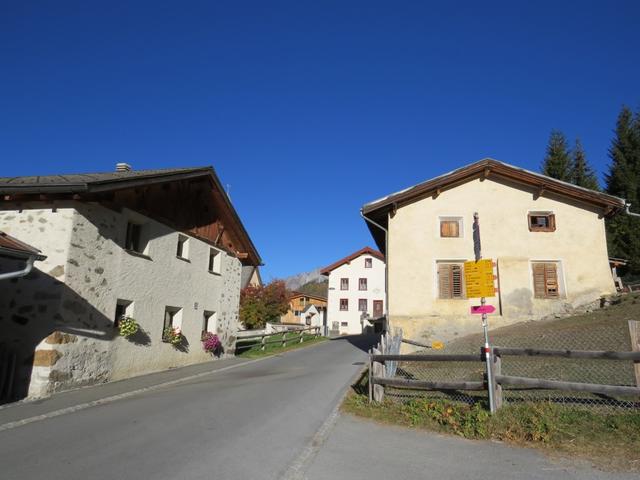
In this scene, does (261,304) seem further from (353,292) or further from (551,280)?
(551,280)

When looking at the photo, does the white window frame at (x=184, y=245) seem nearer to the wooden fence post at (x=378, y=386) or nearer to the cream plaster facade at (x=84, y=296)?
the cream plaster facade at (x=84, y=296)

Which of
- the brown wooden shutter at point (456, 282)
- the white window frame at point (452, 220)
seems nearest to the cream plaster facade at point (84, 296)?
the white window frame at point (452, 220)

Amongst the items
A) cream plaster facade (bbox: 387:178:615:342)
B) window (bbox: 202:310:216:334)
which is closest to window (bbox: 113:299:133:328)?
window (bbox: 202:310:216:334)

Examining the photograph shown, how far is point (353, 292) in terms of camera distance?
5194cm

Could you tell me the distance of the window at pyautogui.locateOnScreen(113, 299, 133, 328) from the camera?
12195mm

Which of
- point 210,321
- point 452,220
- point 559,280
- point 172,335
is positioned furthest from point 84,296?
point 559,280

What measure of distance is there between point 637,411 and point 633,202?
35.3 meters

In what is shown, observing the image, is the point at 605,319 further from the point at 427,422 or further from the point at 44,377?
the point at 44,377

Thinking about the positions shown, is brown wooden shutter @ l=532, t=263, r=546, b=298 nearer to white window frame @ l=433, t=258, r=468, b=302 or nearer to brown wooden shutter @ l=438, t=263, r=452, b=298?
white window frame @ l=433, t=258, r=468, b=302

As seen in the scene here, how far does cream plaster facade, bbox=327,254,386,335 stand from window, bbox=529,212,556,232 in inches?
1306

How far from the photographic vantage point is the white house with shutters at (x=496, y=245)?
58.3 feet

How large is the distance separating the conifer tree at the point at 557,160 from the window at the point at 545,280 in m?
26.1

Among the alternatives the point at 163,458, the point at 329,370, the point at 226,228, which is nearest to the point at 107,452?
the point at 163,458

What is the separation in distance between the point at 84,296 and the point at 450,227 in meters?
13.6
